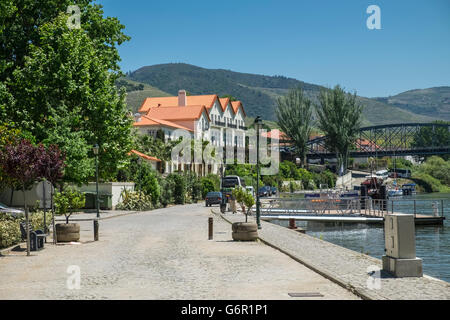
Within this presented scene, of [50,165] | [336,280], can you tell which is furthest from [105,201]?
[336,280]

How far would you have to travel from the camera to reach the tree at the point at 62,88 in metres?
36.4

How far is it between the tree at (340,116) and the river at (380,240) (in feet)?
211

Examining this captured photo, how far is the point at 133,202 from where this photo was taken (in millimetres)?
49250

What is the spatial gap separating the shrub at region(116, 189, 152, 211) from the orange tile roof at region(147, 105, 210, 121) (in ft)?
131

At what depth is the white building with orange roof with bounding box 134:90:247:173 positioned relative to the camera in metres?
81.6

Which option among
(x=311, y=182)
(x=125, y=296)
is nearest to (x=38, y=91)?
(x=125, y=296)

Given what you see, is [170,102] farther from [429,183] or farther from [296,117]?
[429,183]

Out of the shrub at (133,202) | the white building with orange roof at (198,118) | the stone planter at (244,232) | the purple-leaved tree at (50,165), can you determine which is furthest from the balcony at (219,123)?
the stone planter at (244,232)

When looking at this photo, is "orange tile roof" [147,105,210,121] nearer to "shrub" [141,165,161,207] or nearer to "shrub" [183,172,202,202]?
"shrub" [183,172,202,202]

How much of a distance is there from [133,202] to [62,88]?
49.0 feet

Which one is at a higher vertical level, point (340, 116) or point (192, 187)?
point (340, 116)

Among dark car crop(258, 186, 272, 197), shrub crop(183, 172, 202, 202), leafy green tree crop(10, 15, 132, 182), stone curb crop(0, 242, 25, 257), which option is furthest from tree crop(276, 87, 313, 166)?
stone curb crop(0, 242, 25, 257)

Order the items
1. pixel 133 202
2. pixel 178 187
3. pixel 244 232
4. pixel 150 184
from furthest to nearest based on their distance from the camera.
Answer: pixel 178 187 < pixel 150 184 < pixel 133 202 < pixel 244 232

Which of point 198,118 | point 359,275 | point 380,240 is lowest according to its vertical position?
point 380,240
